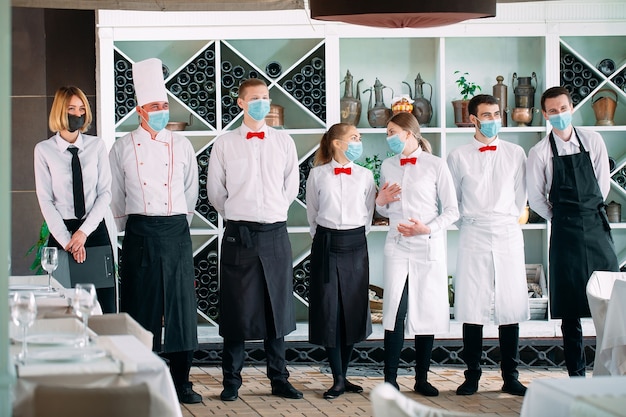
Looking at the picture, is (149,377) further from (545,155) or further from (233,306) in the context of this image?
(545,155)

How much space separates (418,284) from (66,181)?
1.97 m

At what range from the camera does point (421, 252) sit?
18.1ft

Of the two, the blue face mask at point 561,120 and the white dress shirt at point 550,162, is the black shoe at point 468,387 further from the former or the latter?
the blue face mask at point 561,120

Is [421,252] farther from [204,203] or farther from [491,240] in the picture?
[204,203]

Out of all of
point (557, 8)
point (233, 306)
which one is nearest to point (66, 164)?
point (233, 306)

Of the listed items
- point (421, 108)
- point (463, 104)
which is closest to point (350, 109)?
point (421, 108)

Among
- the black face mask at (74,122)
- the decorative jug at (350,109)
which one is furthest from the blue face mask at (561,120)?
the black face mask at (74,122)

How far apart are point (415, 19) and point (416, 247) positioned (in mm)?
1692

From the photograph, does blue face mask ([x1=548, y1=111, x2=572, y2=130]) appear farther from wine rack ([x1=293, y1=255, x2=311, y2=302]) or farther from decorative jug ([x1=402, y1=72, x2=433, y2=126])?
wine rack ([x1=293, y1=255, x2=311, y2=302])

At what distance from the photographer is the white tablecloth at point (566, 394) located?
2688 millimetres

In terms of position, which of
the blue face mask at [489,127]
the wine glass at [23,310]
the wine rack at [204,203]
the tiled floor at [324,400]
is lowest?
the tiled floor at [324,400]

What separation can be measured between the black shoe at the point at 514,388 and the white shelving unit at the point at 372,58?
1493 mm

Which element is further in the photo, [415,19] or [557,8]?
[557,8]

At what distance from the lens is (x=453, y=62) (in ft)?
23.7
